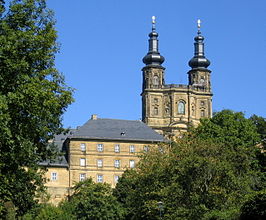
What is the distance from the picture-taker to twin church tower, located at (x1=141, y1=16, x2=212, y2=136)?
12719 cm

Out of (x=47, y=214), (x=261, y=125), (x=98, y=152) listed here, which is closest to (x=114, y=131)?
(x=98, y=152)

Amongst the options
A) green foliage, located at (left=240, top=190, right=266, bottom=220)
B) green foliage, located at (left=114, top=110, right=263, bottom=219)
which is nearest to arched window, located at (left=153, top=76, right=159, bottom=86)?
green foliage, located at (left=114, top=110, right=263, bottom=219)

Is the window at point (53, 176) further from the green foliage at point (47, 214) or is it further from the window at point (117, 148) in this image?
the green foliage at point (47, 214)

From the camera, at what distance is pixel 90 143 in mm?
105438

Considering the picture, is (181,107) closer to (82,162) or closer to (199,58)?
(199,58)

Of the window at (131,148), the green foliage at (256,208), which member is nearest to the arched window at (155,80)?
the window at (131,148)

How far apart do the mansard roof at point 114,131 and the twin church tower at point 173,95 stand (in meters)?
15.1

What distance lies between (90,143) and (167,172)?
54417 mm

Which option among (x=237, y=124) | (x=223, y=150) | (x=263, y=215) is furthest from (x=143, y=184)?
(x=237, y=124)

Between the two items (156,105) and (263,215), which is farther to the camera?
(156,105)

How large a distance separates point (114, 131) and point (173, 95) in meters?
24.3

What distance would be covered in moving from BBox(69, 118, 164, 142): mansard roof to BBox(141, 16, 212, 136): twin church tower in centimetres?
1514

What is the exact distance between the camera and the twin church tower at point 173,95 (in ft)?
417

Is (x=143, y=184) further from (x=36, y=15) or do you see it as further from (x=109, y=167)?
(x=109, y=167)
